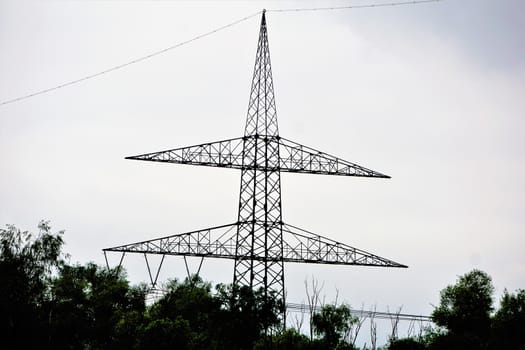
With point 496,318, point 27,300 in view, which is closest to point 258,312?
point 27,300

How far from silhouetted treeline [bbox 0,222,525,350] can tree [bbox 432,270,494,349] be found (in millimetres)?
109

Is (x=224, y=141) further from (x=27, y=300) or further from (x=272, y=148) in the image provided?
(x=27, y=300)

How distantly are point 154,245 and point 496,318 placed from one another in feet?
117

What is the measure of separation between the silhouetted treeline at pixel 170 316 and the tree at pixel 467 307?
0.36 feet

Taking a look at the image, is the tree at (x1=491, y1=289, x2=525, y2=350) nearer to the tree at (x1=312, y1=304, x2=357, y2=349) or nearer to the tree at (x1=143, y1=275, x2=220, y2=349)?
the tree at (x1=312, y1=304, x2=357, y2=349)

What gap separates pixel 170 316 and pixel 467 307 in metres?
32.6

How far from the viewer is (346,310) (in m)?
65.2

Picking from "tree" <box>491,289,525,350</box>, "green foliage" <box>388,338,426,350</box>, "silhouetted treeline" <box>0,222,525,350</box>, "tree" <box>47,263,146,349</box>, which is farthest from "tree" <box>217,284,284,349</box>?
"tree" <box>491,289,525,350</box>

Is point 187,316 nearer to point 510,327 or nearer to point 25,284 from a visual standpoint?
point 25,284

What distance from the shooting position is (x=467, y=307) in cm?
6328

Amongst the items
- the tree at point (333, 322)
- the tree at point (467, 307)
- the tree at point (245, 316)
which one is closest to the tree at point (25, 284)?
the tree at point (245, 316)

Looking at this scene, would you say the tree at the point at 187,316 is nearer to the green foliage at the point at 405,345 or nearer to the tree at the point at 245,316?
the tree at the point at 245,316

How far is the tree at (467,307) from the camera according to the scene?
200 ft

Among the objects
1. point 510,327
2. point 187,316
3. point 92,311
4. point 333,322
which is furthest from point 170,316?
point 510,327
